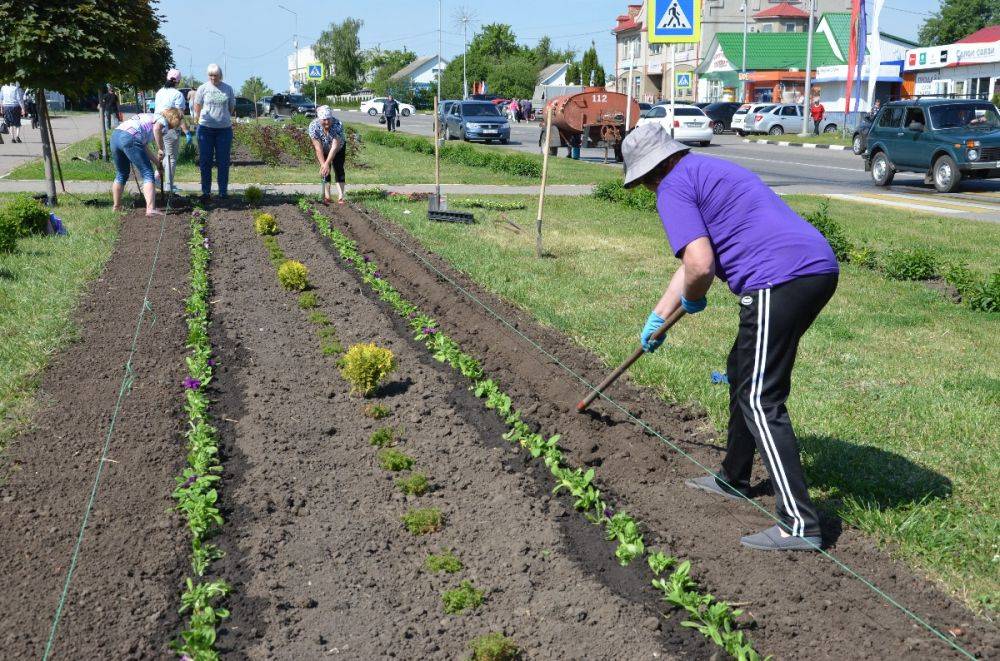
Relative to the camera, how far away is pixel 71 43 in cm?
1186

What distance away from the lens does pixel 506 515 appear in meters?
4.32

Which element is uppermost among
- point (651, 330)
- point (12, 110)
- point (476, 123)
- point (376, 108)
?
point (376, 108)

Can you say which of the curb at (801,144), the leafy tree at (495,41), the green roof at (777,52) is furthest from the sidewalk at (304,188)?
the leafy tree at (495,41)

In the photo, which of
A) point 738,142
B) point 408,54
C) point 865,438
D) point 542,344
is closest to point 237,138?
point 738,142

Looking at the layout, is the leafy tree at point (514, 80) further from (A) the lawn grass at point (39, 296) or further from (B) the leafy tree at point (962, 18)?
(A) the lawn grass at point (39, 296)

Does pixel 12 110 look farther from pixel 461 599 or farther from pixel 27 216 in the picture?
pixel 461 599

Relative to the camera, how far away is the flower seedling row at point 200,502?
3348 mm

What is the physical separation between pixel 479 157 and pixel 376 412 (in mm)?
18051

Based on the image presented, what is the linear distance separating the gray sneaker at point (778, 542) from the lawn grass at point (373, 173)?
48.8 ft

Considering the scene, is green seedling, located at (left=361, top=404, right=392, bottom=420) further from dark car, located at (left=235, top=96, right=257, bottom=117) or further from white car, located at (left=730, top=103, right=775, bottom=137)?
dark car, located at (left=235, top=96, right=257, bottom=117)

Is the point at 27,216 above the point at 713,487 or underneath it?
above

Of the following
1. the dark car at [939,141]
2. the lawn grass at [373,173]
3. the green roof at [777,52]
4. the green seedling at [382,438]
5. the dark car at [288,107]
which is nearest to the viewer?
the green seedling at [382,438]

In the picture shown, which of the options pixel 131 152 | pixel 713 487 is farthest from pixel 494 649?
pixel 131 152

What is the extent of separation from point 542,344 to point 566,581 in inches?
126
